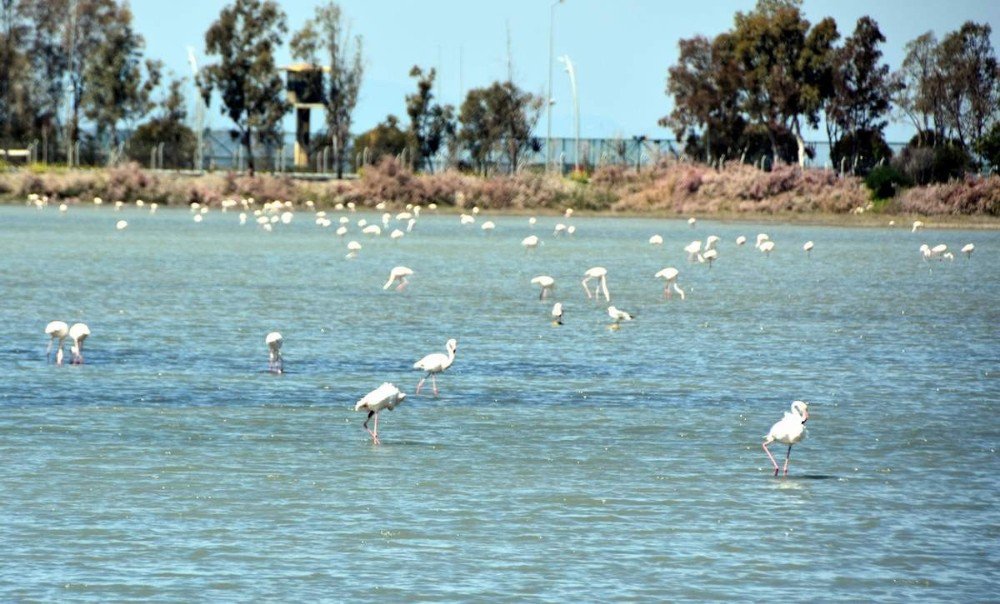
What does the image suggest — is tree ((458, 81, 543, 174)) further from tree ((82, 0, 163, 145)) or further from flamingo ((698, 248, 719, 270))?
flamingo ((698, 248, 719, 270))

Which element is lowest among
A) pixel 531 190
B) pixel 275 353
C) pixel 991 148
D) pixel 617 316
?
pixel 617 316

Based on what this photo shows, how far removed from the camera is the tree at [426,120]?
105000 millimetres

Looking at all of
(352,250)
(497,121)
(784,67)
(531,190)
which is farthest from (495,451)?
(497,121)

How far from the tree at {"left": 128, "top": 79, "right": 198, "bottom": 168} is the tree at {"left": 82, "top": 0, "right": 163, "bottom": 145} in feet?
3.60

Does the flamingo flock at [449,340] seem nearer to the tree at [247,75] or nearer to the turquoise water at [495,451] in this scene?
the turquoise water at [495,451]

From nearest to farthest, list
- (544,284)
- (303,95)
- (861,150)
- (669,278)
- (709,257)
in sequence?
(544,284) → (669,278) → (709,257) → (861,150) → (303,95)

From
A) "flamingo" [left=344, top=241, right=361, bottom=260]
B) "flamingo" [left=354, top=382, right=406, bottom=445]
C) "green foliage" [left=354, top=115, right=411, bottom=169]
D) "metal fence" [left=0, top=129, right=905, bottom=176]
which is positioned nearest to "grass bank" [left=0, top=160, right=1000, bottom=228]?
"metal fence" [left=0, top=129, right=905, bottom=176]

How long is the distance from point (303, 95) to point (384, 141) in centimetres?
1223

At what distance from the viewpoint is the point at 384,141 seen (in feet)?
349

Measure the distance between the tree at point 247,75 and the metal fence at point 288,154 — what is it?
1564mm

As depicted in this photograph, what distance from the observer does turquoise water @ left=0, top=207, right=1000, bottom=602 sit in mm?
10781

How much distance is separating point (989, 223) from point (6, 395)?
62.4 metres

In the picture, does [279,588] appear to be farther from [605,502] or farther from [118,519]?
[605,502]

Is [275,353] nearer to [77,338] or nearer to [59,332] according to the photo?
[77,338]
